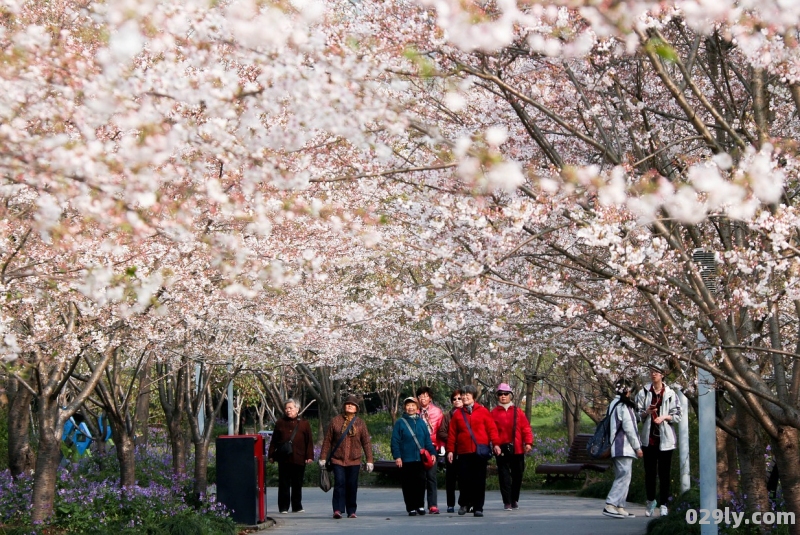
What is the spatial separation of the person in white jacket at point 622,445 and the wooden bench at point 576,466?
5911mm

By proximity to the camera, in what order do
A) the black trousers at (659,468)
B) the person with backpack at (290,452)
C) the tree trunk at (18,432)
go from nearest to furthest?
the black trousers at (659,468) → the tree trunk at (18,432) → the person with backpack at (290,452)

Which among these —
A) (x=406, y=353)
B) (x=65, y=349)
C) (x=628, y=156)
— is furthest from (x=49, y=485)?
(x=406, y=353)

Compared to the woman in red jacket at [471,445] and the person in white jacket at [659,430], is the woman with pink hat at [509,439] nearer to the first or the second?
the woman in red jacket at [471,445]

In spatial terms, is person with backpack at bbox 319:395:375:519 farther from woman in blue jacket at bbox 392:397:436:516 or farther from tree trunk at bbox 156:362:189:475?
tree trunk at bbox 156:362:189:475

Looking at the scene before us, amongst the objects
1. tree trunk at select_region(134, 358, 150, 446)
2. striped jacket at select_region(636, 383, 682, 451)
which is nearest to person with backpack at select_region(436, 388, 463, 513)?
striped jacket at select_region(636, 383, 682, 451)

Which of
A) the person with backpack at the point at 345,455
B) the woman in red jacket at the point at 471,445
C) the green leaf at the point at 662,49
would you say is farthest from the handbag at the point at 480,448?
the green leaf at the point at 662,49

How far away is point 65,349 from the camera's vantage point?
9.27 meters

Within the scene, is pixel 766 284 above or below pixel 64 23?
below

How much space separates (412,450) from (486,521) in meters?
1.61

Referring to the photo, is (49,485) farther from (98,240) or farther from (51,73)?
(51,73)

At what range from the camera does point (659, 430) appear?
38.9 ft

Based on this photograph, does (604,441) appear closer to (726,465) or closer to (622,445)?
(622,445)

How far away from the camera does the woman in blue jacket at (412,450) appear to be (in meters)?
13.5

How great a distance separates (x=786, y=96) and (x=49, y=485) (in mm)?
8236
